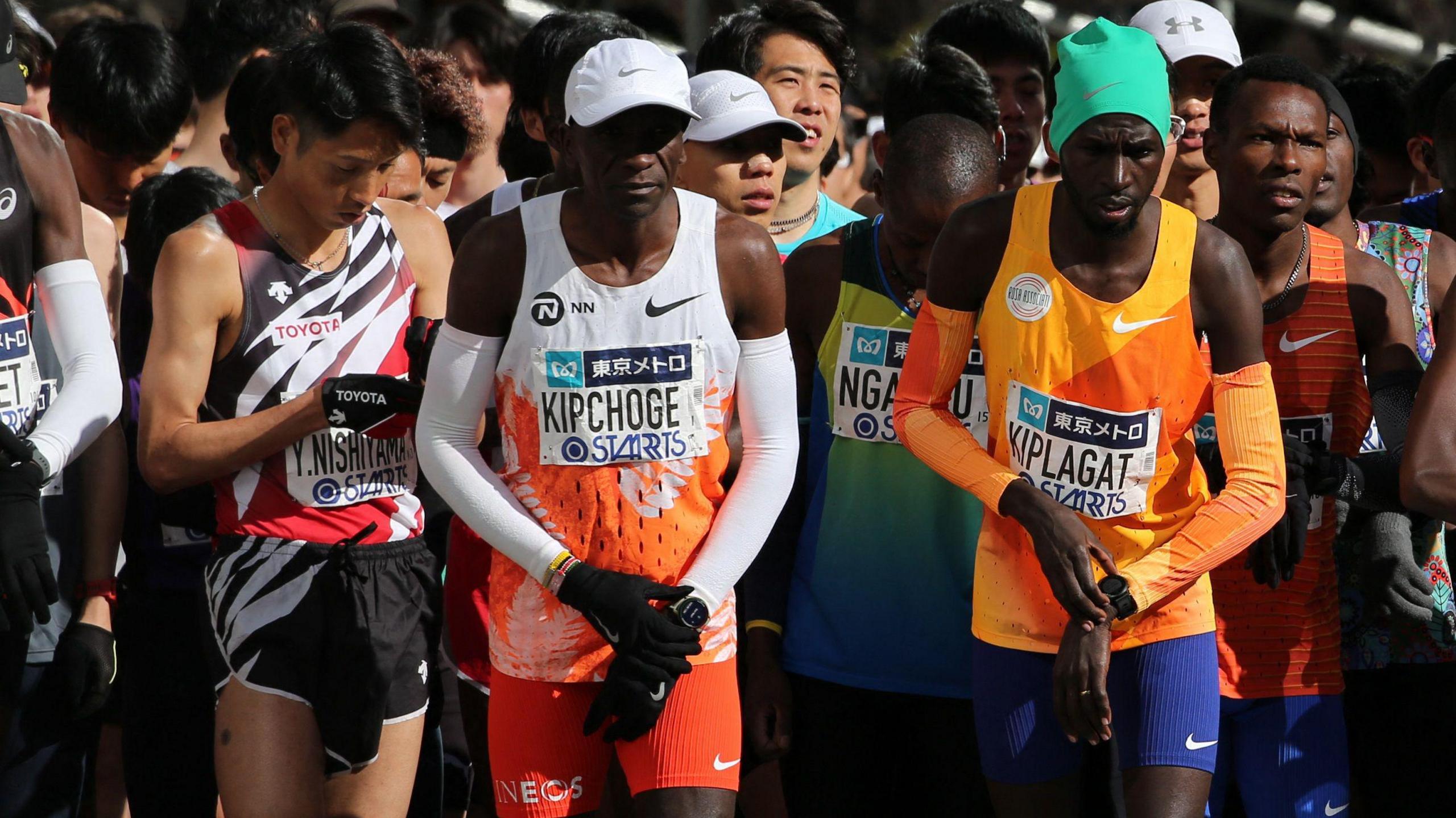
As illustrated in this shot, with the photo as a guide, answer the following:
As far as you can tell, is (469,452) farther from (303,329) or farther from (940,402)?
(940,402)

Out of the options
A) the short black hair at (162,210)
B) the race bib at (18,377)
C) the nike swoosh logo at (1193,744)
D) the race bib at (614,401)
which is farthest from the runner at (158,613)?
the nike swoosh logo at (1193,744)

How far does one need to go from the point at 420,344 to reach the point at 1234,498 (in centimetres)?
183

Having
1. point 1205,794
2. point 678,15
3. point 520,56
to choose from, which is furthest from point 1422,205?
point 678,15

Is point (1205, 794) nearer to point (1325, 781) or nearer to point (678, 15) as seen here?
point (1325, 781)

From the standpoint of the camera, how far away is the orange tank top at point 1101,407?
344cm

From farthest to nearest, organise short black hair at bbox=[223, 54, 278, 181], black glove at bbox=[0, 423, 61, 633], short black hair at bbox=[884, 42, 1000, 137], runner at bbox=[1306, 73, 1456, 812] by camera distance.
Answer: short black hair at bbox=[884, 42, 1000, 137] < runner at bbox=[1306, 73, 1456, 812] < short black hair at bbox=[223, 54, 278, 181] < black glove at bbox=[0, 423, 61, 633]

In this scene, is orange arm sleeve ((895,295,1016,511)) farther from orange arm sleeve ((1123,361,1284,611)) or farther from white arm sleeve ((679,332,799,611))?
orange arm sleeve ((1123,361,1284,611))

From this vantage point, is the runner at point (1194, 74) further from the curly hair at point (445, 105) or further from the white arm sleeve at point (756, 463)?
the curly hair at point (445, 105)

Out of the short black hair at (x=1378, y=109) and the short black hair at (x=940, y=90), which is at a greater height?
the short black hair at (x=1378, y=109)

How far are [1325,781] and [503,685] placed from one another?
1923mm

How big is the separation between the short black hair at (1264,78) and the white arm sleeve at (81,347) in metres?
2.78

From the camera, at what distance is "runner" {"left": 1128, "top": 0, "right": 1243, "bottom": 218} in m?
5.11

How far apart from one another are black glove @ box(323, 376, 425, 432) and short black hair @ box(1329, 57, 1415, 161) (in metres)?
4.15

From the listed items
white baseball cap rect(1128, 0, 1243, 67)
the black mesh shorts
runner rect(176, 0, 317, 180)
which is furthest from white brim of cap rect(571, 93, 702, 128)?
runner rect(176, 0, 317, 180)
